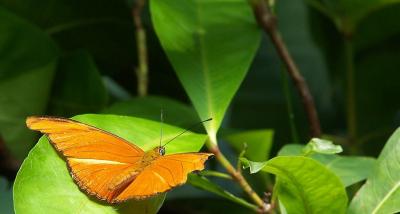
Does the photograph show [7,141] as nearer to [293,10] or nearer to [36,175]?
[36,175]

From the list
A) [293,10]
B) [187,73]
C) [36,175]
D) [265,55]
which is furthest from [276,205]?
[293,10]

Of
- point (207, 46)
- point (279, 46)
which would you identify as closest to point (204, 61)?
point (207, 46)

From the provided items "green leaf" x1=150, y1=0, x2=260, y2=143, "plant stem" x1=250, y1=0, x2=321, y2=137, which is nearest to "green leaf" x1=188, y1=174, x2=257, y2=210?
"green leaf" x1=150, y1=0, x2=260, y2=143

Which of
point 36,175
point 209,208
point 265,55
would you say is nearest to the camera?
point 36,175

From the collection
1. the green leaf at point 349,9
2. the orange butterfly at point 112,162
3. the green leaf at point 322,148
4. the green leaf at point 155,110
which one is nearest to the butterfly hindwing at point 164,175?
the orange butterfly at point 112,162

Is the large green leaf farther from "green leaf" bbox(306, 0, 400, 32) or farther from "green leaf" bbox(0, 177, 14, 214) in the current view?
"green leaf" bbox(0, 177, 14, 214)

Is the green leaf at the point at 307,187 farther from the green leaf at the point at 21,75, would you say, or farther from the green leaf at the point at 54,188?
the green leaf at the point at 21,75
